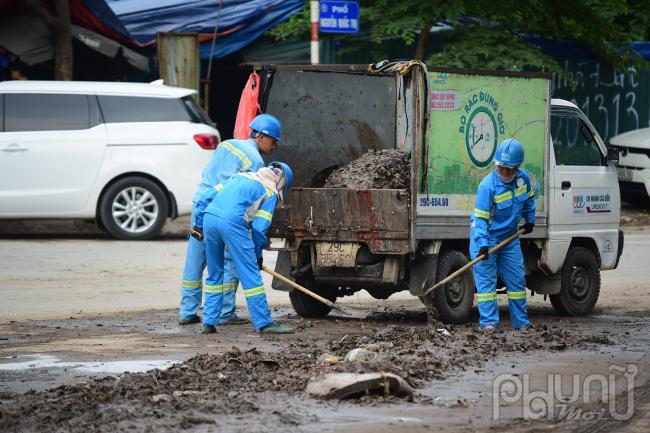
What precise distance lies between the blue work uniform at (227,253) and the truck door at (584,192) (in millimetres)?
2952

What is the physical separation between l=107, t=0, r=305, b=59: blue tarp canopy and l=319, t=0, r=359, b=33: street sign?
3780 mm

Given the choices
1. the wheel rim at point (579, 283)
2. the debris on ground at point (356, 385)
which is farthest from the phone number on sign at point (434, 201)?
the debris on ground at point (356, 385)

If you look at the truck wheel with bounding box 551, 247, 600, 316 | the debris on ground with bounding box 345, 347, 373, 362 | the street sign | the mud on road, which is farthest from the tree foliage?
the debris on ground with bounding box 345, 347, 373, 362

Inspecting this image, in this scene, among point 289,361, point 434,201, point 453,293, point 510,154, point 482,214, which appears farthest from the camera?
point 453,293

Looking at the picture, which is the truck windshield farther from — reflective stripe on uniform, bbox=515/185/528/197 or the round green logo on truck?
reflective stripe on uniform, bbox=515/185/528/197

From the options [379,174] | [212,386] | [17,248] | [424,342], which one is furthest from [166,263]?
[212,386]

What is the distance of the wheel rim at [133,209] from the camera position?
16562 millimetres

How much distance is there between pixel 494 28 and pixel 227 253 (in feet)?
32.3

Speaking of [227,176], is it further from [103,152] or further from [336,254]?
[103,152]

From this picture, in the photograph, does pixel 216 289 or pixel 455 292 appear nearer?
pixel 216 289

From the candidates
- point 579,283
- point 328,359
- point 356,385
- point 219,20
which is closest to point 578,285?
point 579,283

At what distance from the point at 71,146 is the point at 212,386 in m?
9.17

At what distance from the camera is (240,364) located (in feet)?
27.0

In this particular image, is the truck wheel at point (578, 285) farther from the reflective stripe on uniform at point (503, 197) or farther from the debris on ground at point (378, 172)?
the debris on ground at point (378, 172)
